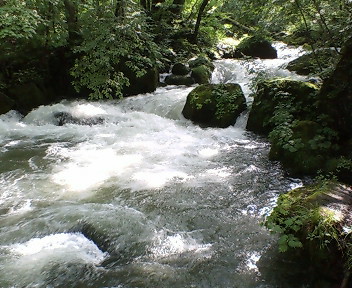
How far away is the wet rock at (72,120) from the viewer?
26.8 ft

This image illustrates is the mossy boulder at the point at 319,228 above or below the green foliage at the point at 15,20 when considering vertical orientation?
below

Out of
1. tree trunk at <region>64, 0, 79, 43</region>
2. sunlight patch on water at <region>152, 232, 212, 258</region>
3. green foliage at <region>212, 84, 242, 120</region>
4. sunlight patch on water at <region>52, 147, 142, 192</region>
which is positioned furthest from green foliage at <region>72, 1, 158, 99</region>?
sunlight patch on water at <region>152, 232, 212, 258</region>

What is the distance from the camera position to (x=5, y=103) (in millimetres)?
8477

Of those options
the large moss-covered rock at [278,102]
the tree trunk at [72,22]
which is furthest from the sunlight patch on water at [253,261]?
the tree trunk at [72,22]

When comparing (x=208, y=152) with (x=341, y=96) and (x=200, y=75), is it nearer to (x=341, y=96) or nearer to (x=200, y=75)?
(x=341, y=96)

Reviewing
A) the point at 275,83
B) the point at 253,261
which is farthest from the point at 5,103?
the point at 253,261

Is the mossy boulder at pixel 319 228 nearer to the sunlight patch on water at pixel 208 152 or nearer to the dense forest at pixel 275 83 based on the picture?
the dense forest at pixel 275 83

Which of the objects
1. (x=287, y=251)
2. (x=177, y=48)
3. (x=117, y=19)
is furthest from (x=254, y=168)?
(x=177, y=48)

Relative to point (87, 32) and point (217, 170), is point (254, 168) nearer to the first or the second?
point (217, 170)

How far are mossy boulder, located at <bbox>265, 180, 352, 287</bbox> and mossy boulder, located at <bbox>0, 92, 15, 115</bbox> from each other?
24.7 feet

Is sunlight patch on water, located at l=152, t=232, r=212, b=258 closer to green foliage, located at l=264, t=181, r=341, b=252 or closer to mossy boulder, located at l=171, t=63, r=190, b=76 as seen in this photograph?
green foliage, located at l=264, t=181, r=341, b=252

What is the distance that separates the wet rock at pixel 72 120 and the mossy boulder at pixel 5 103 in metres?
1.30

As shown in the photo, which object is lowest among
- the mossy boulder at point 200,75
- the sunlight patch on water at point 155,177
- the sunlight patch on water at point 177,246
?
the sunlight patch on water at point 177,246

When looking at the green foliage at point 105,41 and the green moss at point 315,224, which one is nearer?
the green moss at point 315,224
